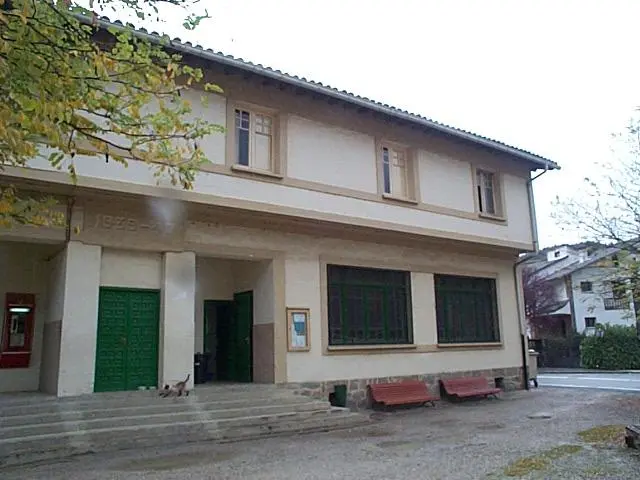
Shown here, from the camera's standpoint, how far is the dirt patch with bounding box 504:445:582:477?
6887 mm

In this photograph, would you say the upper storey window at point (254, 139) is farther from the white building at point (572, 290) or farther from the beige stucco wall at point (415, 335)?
the white building at point (572, 290)

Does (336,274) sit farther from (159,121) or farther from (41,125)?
(41,125)

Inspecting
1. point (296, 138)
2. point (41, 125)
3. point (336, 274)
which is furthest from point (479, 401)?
point (41, 125)

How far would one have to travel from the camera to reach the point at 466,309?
16.0 metres

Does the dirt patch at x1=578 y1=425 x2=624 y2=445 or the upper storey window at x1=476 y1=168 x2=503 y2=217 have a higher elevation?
the upper storey window at x1=476 y1=168 x2=503 y2=217

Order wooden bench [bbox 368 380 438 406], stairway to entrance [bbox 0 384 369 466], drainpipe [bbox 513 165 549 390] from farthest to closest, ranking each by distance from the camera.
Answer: drainpipe [bbox 513 165 549 390] < wooden bench [bbox 368 380 438 406] < stairway to entrance [bbox 0 384 369 466]

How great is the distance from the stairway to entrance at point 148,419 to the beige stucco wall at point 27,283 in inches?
53.8

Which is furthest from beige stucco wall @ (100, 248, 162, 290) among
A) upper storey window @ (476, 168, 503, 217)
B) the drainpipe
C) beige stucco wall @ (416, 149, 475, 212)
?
the drainpipe

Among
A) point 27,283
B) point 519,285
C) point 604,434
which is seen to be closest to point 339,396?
point 604,434

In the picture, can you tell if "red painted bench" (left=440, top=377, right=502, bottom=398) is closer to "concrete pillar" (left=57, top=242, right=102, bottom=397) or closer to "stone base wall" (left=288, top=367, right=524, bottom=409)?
"stone base wall" (left=288, top=367, right=524, bottom=409)

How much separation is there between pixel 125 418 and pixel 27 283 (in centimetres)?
411

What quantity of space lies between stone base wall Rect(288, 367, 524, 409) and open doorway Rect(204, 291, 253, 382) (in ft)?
4.68

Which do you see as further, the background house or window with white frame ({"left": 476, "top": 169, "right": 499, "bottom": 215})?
the background house

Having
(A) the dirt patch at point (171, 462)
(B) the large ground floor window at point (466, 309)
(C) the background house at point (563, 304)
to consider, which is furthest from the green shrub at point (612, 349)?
(A) the dirt patch at point (171, 462)
